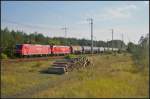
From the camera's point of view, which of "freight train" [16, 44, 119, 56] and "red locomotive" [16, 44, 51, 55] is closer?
"red locomotive" [16, 44, 51, 55]

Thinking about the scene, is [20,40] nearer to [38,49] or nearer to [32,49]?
[38,49]

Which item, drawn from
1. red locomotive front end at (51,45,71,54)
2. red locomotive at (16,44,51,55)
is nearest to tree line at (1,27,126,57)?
red locomotive at (16,44,51,55)

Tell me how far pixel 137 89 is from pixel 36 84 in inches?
269

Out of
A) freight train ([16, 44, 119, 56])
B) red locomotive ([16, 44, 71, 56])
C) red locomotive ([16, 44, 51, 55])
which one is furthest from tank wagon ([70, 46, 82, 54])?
red locomotive ([16, 44, 51, 55])

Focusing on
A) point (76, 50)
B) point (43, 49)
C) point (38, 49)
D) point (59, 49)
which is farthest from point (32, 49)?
point (76, 50)

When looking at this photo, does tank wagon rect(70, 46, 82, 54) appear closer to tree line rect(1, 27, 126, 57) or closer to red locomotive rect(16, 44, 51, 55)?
tree line rect(1, 27, 126, 57)

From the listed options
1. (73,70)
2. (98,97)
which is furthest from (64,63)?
(98,97)

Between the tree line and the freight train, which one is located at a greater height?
the tree line

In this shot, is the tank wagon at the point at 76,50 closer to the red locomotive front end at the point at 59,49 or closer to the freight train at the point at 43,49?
the freight train at the point at 43,49

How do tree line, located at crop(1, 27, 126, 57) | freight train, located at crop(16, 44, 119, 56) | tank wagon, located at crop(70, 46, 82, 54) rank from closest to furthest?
freight train, located at crop(16, 44, 119, 56) < tree line, located at crop(1, 27, 126, 57) < tank wagon, located at crop(70, 46, 82, 54)

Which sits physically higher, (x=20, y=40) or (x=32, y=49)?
(x=20, y=40)

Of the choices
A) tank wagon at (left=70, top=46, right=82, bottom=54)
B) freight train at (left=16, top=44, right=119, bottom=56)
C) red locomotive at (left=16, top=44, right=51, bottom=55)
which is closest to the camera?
red locomotive at (left=16, top=44, right=51, bottom=55)

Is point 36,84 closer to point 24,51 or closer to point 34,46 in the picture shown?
point 24,51

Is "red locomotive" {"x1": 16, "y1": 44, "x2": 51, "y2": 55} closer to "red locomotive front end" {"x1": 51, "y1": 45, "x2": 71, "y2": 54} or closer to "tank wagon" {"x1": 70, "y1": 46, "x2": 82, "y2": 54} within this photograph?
"red locomotive front end" {"x1": 51, "y1": 45, "x2": 71, "y2": 54}
